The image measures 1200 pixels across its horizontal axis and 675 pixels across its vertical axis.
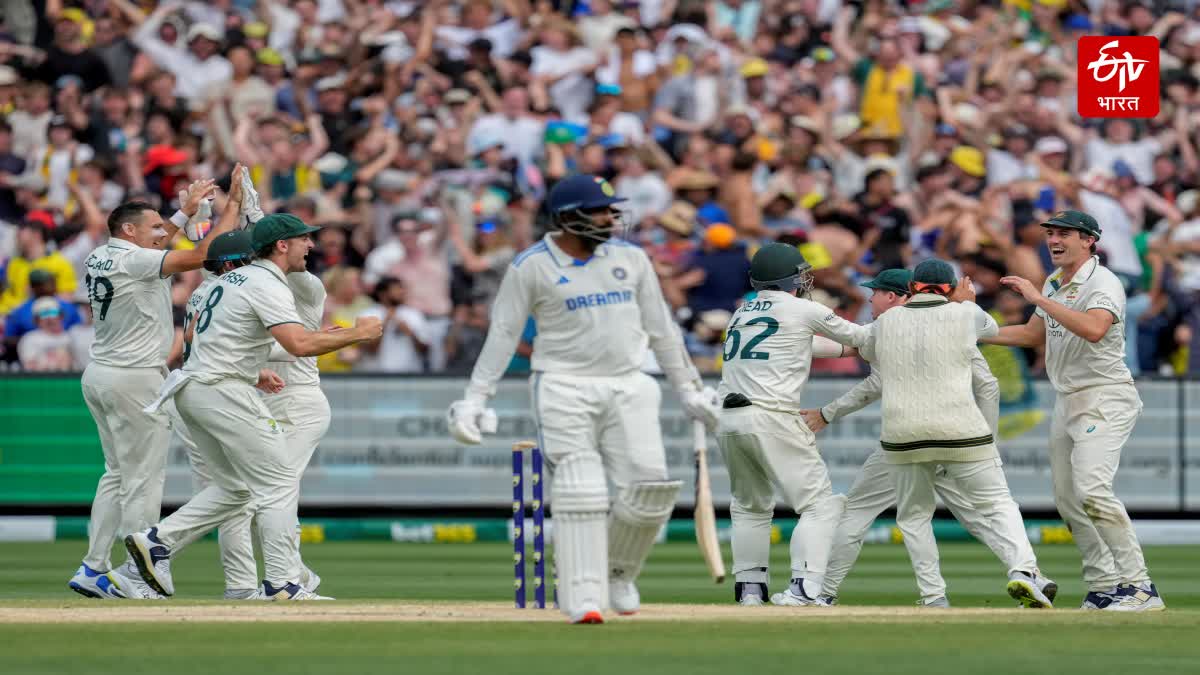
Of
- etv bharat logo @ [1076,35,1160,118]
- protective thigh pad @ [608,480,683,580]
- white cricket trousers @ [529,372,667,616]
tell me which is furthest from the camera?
etv bharat logo @ [1076,35,1160,118]

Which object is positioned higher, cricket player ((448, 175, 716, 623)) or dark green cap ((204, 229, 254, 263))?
dark green cap ((204, 229, 254, 263))

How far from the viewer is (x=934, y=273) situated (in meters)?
12.6

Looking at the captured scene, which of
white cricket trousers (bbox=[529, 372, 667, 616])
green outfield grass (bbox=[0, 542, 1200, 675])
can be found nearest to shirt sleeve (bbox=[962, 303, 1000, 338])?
green outfield grass (bbox=[0, 542, 1200, 675])

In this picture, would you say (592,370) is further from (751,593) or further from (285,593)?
(285,593)

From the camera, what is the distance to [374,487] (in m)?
20.8

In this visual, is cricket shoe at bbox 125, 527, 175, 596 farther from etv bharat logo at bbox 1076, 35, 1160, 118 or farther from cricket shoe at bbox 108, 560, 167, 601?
etv bharat logo at bbox 1076, 35, 1160, 118

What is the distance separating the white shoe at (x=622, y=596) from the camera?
11.0 metres

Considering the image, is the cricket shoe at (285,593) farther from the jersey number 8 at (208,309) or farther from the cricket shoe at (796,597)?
the cricket shoe at (796,597)

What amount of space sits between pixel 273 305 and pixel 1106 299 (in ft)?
15.9

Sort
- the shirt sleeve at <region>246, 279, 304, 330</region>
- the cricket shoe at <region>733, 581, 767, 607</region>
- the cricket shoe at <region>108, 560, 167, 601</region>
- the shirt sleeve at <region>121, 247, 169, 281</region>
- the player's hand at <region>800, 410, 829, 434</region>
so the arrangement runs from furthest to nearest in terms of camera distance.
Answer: the shirt sleeve at <region>121, 247, 169, 281</region>, the player's hand at <region>800, 410, 829, 434</region>, the cricket shoe at <region>108, 560, 167, 601</region>, the cricket shoe at <region>733, 581, 767, 607</region>, the shirt sleeve at <region>246, 279, 304, 330</region>

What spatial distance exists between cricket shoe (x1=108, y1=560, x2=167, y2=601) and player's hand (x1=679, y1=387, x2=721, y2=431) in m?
4.08

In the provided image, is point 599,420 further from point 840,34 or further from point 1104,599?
point 840,34

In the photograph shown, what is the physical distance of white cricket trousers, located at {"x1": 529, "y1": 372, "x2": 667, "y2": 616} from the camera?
1022 centimetres

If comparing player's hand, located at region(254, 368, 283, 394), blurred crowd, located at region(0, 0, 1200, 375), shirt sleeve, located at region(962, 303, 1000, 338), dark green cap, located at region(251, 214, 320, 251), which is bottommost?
player's hand, located at region(254, 368, 283, 394)
